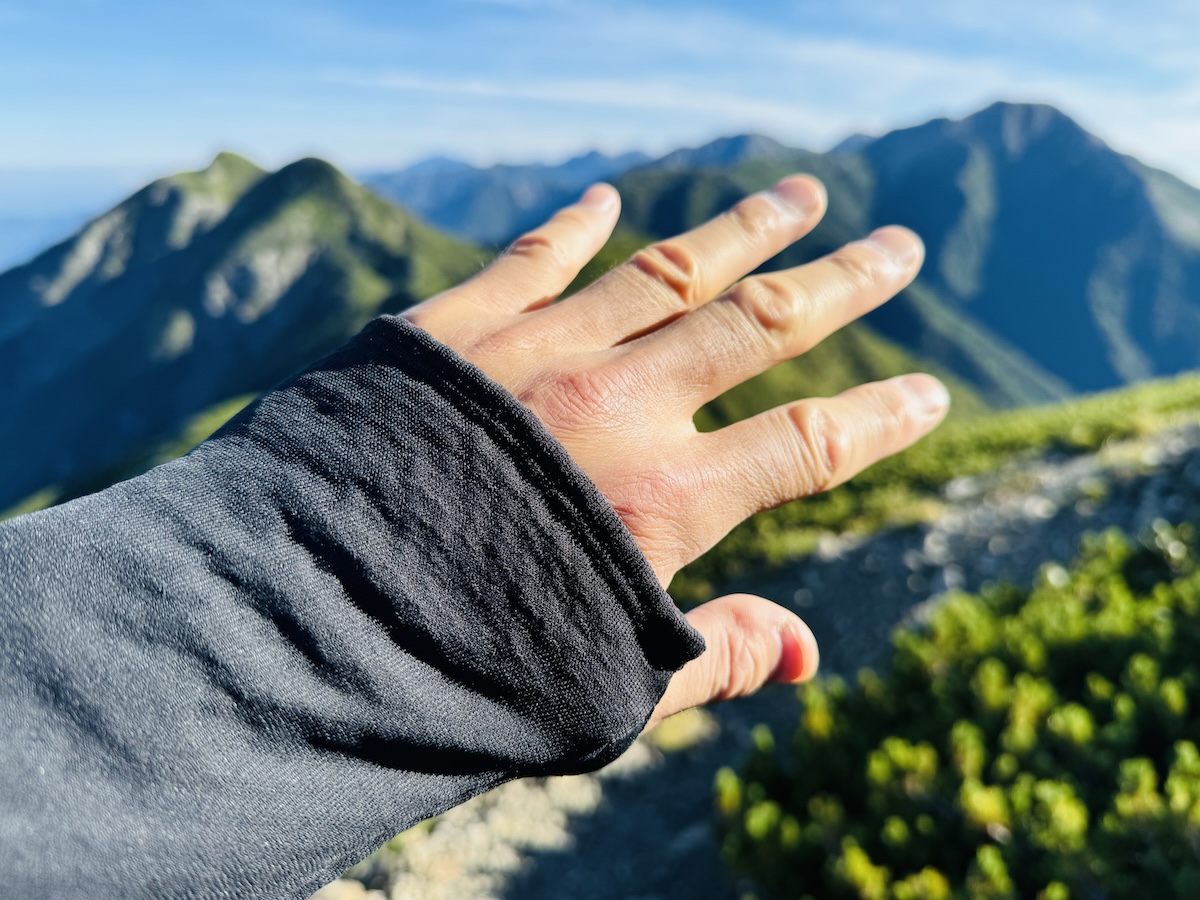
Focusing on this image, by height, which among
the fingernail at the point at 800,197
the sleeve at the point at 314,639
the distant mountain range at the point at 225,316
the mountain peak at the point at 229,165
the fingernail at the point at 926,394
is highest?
the mountain peak at the point at 229,165

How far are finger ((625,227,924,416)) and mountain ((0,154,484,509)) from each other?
123517 millimetres

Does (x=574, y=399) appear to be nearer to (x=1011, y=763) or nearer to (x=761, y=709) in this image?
(x=1011, y=763)

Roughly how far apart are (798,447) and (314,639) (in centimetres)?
129

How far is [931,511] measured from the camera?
905 cm

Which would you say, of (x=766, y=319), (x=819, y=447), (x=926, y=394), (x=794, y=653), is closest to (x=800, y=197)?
(x=766, y=319)

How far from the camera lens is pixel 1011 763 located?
3.87 meters

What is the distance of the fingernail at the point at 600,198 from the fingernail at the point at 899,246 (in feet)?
3.05

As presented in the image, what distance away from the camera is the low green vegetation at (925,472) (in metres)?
9.66

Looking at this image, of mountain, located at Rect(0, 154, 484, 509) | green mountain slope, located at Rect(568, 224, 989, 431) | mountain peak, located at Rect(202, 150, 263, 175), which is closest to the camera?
green mountain slope, located at Rect(568, 224, 989, 431)

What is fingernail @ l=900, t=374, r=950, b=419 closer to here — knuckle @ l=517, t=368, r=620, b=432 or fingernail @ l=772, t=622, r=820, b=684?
fingernail @ l=772, t=622, r=820, b=684

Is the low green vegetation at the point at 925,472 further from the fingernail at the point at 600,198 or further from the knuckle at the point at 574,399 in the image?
the knuckle at the point at 574,399

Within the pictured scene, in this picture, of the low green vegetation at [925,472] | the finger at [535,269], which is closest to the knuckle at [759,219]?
A: the finger at [535,269]

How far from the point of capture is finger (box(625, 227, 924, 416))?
7.03 ft

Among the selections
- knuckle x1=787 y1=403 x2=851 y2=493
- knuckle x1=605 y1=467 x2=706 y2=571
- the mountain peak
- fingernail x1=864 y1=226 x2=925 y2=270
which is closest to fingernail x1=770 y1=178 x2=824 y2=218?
fingernail x1=864 y1=226 x2=925 y2=270
